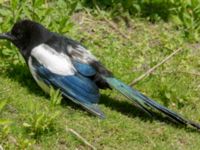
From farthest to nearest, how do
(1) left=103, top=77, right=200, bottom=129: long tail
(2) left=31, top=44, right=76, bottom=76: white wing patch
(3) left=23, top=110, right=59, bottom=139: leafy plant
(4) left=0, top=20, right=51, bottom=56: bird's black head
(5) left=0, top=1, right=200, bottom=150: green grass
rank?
(4) left=0, top=20, right=51, bottom=56: bird's black head, (2) left=31, top=44, right=76, bottom=76: white wing patch, (1) left=103, top=77, right=200, bottom=129: long tail, (5) left=0, top=1, right=200, bottom=150: green grass, (3) left=23, top=110, right=59, bottom=139: leafy plant

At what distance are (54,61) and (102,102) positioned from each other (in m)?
0.50

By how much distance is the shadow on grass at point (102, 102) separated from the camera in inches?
197

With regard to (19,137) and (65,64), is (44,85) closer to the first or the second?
(65,64)

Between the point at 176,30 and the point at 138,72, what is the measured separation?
0.98 m

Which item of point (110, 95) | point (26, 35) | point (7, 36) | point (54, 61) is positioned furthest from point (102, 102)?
point (7, 36)

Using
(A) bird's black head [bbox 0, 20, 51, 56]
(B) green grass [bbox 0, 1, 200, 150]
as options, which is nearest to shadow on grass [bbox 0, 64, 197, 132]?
(B) green grass [bbox 0, 1, 200, 150]

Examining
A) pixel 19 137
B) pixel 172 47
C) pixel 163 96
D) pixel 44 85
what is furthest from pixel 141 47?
pixel 19 137

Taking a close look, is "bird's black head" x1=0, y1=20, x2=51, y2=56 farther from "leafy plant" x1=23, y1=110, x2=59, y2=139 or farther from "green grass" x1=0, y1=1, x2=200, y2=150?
"leafy plant" x1=23, y1=110, x2=59, y2=139

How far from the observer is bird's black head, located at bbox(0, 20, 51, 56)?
5184 millimetres

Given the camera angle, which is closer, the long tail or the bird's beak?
the long tail

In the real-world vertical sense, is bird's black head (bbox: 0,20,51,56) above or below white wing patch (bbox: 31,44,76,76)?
above

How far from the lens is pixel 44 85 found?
200 inches

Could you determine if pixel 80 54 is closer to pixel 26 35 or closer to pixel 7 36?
pixel 26 35

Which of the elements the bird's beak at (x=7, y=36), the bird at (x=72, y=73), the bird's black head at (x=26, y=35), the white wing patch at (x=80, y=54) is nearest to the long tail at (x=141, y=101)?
the bird at (x=72, y=73)
